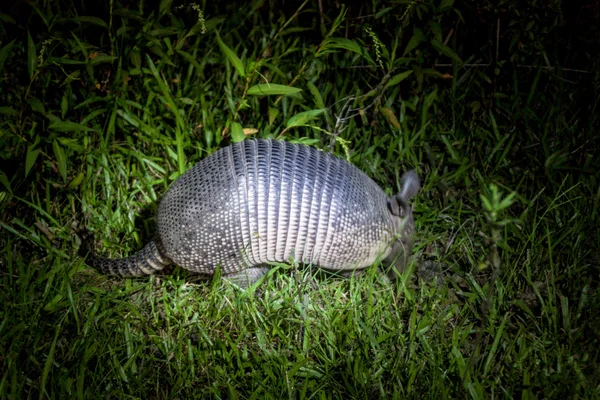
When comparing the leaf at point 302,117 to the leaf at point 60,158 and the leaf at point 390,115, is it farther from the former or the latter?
the leaf at point 60,158

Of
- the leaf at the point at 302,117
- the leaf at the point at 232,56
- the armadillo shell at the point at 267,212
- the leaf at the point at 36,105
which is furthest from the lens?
the leaf at the point at 302,117

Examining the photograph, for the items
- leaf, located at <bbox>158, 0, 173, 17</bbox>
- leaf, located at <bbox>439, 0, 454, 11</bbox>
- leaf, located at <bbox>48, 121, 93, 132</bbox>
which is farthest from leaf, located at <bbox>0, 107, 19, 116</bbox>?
leaf, located at <bbox>439, 0, 454, 11</bbox>

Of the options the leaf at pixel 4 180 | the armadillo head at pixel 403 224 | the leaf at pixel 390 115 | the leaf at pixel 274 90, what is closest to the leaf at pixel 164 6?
the leaf at pixel 274 90

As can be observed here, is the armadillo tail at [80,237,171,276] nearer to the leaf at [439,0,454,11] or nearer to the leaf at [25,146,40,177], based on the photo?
the leaf at [25,146,40,177]

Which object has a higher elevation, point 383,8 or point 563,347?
point 383,8

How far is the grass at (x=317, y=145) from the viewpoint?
11.4 ft

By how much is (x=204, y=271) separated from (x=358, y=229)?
1.07 m

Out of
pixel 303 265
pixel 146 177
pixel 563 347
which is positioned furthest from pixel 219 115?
pixel 563 347

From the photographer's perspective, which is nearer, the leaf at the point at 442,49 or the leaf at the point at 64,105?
the leaf at the point at 64,105

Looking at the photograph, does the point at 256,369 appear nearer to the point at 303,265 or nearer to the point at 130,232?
the point at 303,265

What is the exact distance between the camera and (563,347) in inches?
141

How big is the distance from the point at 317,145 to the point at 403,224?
1085 mm

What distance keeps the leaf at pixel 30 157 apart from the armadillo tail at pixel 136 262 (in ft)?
2.23

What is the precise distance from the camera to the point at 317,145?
4973 millimetres
